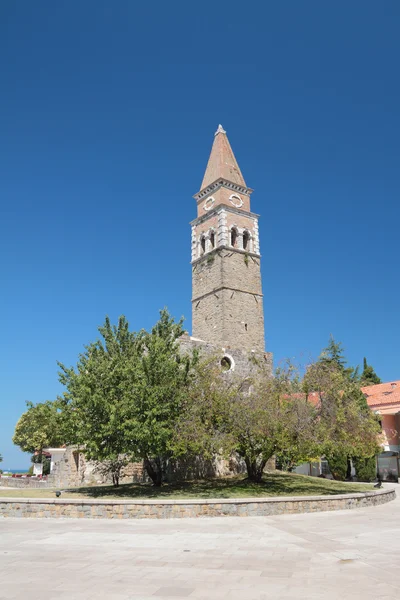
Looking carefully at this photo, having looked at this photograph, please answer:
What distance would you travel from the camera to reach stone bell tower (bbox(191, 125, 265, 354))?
111ft

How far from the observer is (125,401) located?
17.8 meters

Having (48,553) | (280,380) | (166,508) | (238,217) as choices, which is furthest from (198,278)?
(48,553)

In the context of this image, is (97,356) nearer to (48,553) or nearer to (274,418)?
(274,418)

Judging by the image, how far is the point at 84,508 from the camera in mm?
14430

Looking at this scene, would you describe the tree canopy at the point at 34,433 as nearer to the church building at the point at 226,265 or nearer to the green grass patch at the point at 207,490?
the church building at the point at 226,265

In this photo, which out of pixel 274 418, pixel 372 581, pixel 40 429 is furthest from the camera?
pixel 40 429

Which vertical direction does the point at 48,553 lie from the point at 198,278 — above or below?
below

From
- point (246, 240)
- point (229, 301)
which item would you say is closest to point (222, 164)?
point (246, 240)

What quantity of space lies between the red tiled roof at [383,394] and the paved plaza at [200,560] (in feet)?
81.6

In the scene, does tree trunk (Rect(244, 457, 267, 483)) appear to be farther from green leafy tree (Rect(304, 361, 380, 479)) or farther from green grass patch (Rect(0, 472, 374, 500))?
green leafy tree (Rect(304, 361, 380, 479))

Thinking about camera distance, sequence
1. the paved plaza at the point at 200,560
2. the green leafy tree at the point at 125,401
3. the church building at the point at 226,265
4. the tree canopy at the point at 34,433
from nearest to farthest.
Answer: the paved plaza at the point at 200,560 < the green leafy tree at the point at 125,401 < the church building at the point at 226,265 < the tree canopy at the point at 34,433

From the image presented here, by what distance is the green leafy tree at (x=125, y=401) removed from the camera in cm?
1761

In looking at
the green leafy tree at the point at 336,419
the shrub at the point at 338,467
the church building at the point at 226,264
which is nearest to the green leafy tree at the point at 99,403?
the green leafy tree at the point at 336,419

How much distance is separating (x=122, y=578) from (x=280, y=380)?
46.3ft
